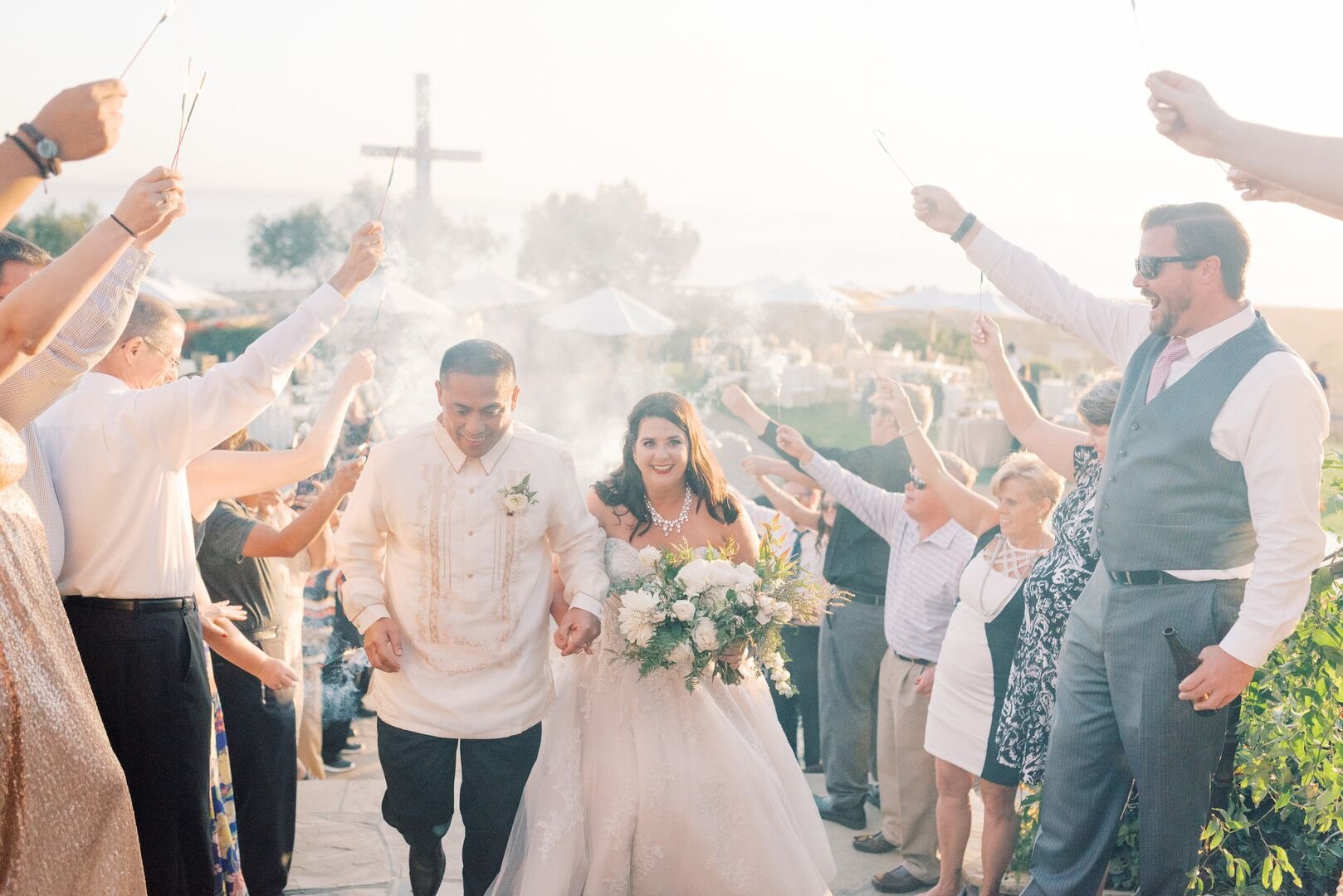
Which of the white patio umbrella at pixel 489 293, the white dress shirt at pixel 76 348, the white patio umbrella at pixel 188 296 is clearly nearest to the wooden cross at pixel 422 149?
the white patio umbrella at pixel 489 293

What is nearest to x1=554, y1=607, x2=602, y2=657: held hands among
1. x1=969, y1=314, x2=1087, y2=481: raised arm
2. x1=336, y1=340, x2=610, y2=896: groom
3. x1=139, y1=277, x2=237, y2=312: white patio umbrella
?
x1=336, y1=340, x2=610, y2=896: groom

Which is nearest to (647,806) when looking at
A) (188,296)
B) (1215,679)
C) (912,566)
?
(912,566)

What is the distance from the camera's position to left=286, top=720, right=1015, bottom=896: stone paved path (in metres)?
5.03

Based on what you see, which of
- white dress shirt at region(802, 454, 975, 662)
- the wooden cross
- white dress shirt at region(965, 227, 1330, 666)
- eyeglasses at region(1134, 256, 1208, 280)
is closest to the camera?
white dress shirt at region(965, 227, 1330, 666)

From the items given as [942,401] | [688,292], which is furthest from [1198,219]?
[688,292]

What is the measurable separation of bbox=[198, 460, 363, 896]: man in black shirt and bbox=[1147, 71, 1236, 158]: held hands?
10.4 feet

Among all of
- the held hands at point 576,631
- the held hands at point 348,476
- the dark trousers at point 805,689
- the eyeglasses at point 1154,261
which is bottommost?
the dark trousers at point 805,689

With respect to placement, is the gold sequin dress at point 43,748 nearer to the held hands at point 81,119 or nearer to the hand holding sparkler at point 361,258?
the held hands at point 81,119

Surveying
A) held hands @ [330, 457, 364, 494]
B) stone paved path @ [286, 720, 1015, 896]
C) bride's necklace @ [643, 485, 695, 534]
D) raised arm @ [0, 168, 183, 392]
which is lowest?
stone paved path @ [286, 720, 1015, 896]

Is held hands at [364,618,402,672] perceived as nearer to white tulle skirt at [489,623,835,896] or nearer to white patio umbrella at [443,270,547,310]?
white tulle skirt at [489,623,835,896]

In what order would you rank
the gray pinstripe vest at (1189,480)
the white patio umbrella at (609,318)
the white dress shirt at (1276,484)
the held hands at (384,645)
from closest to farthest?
the white dress shirt at (1276,484) → the gray pinstripe vest at (1189,480) → the held hands at (384,645) → the white patio umbrella at (609,318)

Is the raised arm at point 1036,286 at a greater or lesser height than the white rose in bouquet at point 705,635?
greater

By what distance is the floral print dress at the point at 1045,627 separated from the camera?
14.0 ft

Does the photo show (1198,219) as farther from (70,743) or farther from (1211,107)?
(70,743)
